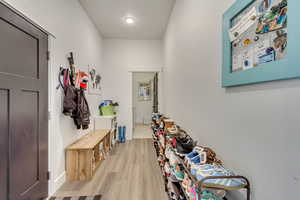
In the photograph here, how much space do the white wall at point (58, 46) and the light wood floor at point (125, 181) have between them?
0.41 metres

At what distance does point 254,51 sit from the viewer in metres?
0.88

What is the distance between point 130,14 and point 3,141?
3281mm

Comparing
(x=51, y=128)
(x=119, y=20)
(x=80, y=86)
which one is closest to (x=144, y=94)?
(x=119, y=20)

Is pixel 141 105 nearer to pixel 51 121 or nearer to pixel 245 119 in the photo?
pixel 51 121

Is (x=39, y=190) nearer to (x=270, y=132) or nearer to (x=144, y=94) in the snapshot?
(x=270, y=132)

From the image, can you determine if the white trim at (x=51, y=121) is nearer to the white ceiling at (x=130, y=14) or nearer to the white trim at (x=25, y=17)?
the white trim at (x=25, y=17)

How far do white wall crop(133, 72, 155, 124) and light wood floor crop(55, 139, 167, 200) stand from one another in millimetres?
5043

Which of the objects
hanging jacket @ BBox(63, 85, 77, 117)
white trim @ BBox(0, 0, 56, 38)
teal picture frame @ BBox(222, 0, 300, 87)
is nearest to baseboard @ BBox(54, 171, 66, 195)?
hanging jacket @ BBox(63, 85, 77, 117)

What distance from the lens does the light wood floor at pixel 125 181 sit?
2.24 metres

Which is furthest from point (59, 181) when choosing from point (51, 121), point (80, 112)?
point (80, 112)

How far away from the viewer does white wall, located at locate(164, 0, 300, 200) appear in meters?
0.69

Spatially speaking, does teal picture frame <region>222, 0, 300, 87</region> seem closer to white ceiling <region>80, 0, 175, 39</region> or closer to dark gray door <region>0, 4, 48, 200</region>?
dark gray door <region>0, 4, 48, 200</region>

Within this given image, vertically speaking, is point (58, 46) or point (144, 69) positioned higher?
point (144, 69)

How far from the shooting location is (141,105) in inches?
344
